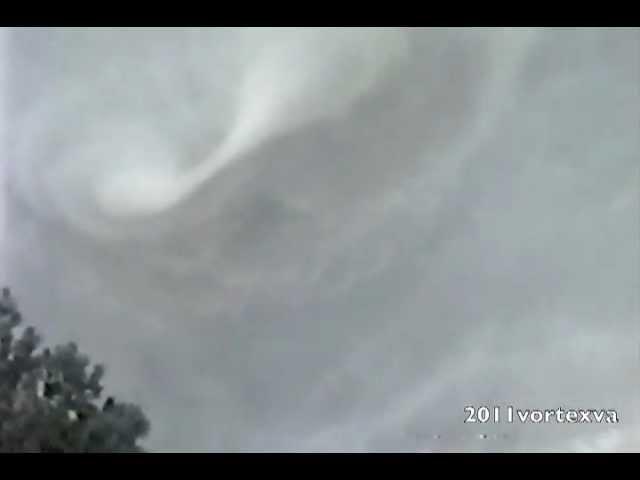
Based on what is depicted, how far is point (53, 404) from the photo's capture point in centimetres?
122

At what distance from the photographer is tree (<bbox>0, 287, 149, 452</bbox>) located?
1202 mm

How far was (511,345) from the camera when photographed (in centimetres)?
125

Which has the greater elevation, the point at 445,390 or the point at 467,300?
the point at 467,300

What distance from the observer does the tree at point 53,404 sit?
120 centimetres

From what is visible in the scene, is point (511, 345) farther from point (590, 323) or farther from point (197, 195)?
point (197, 195)

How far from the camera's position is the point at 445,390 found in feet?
4.06

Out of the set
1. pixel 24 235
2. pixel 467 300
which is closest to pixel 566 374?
pixel 467 300
